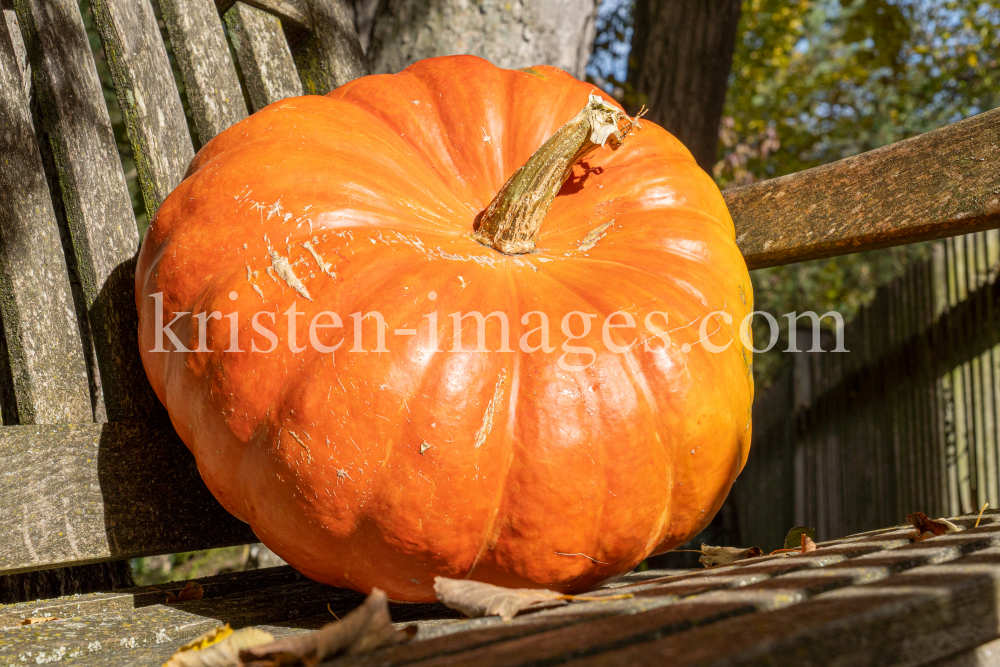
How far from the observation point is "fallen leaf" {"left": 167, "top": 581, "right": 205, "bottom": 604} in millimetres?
1626

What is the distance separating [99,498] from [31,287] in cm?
50

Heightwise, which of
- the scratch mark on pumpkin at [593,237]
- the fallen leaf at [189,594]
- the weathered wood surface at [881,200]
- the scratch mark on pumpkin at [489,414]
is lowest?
the fallen leaf at [189,594]

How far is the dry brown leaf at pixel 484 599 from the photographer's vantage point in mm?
1146

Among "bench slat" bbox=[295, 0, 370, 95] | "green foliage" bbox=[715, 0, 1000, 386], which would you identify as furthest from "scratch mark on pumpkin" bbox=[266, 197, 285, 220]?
"green foliage" bbox=[715, 0, 1000, 386]

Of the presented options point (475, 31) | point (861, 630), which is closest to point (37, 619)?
point (861, 630)

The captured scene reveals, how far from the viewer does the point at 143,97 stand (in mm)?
1944

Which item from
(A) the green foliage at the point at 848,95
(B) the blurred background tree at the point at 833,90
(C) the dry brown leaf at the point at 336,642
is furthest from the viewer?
(A) the green foliage at the point at 848,95

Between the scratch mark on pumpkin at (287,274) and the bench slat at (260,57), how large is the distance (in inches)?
38.4

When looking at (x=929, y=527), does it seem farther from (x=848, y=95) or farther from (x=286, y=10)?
(x=848, y=95)

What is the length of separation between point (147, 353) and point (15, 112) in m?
0.66

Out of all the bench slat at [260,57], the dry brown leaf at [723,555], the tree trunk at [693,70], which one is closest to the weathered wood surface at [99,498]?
the bench slat at [260,57]

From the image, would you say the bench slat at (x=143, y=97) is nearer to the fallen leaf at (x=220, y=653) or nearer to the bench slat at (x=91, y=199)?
the bench slat at (x=91, y=199)

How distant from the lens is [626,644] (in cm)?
80

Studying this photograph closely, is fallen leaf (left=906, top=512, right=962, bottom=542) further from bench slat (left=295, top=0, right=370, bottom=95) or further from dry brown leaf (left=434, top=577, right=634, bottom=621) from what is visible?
bench slat (left=295, top=0, right=370, bottom=95)
